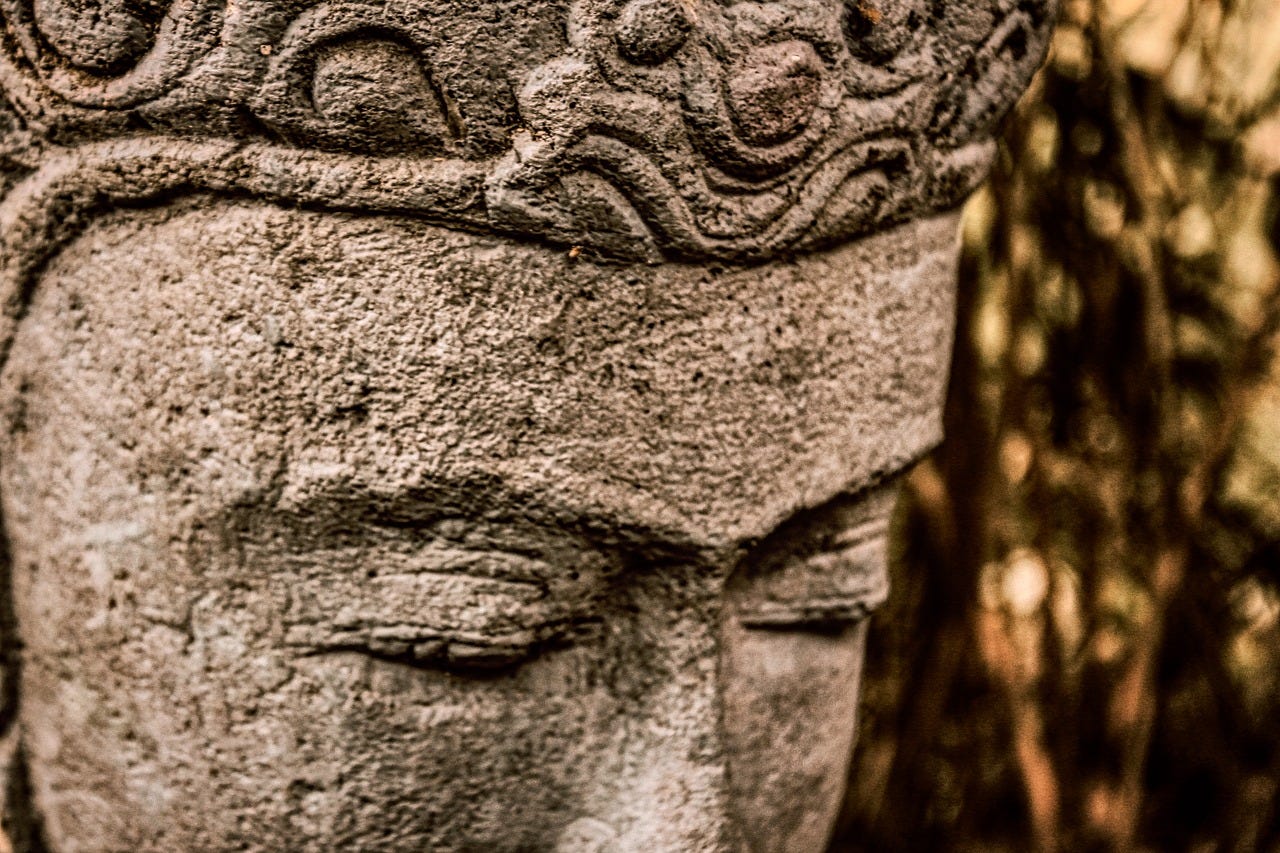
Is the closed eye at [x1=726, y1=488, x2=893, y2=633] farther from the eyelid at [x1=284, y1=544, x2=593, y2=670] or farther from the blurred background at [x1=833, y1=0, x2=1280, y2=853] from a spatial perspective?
the blurred background at [x1=833, y1=0, x2=1280, y2=853]

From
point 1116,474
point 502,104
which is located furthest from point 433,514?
point 1116,474

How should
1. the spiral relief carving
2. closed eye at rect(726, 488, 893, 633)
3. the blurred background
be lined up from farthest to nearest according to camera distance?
the blurred background, closed eye at rect(726, 488, 893, 633), the spiral relief carving

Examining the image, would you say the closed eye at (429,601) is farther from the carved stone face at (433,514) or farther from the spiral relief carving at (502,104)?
the spiral relief carving at (502,104)

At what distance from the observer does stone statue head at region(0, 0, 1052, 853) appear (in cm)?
70

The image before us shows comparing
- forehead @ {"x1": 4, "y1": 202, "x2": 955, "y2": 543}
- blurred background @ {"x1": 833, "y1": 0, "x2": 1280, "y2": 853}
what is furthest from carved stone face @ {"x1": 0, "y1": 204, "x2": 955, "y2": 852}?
blurred background @ {"x1": 833, "y1": 0, "x2": 1280, "y2": 853}

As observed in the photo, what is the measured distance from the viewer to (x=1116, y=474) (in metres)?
1.73

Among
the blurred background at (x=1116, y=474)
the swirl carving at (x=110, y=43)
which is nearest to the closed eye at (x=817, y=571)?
the swirl carving at (x=110, y=43)

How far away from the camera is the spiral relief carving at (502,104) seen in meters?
0.68

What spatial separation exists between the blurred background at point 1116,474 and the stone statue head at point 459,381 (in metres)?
0.87

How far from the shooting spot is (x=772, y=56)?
712 mm

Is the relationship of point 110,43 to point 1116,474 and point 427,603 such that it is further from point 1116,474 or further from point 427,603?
point 1116,474

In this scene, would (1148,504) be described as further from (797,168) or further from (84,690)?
(84,690)

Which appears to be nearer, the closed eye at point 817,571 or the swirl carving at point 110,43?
the swirl carving at point 110,43

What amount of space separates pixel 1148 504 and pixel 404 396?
1.35 meters
